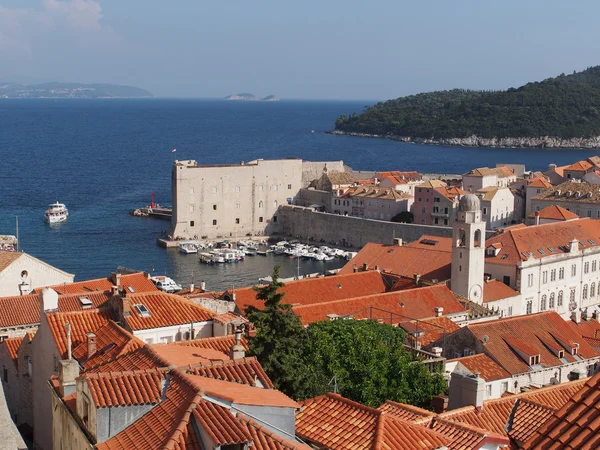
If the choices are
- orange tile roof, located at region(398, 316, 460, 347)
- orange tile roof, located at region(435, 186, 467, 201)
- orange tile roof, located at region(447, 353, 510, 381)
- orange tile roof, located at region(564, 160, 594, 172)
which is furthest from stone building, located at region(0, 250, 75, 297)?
orange tile roof, located at region(564, 160, 594, 172)

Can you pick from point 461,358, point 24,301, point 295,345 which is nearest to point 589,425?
point 295,345

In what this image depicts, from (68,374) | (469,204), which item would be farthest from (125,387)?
(469,204)

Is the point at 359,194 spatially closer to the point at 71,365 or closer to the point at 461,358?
the point at 461,358

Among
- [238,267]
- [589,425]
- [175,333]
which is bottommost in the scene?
[238,267]

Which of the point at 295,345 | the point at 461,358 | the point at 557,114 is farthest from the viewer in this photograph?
the point at 557,114

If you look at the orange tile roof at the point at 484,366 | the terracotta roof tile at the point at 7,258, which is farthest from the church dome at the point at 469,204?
the terracotta roof tile at the point at 7,258

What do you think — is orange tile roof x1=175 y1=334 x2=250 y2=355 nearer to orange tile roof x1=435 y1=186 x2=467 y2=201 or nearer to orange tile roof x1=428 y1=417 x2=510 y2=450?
orange tile roof x1=428 y1=417 x2=510 y2=450

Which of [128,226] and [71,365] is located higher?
[71,365]
